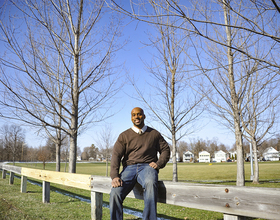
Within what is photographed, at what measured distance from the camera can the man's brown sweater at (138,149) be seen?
10.2 feet

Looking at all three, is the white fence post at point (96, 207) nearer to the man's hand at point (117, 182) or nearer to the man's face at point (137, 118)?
the man's hand at point (117, 182)

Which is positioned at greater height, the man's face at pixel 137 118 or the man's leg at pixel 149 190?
the man's face at pixel 137 118

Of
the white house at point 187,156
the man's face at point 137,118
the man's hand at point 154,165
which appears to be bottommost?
the white house at point 187,156

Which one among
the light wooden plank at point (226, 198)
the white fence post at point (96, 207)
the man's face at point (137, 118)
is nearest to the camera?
the light wooden plank at point (226, 198)

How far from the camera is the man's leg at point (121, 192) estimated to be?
288 cm

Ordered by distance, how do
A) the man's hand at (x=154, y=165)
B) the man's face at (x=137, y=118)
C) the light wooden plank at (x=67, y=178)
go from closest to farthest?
the man's hand at (x=154, y=165)
the man's face at (x=137, y=118)
the light wooden plank at (x=67, y=178)

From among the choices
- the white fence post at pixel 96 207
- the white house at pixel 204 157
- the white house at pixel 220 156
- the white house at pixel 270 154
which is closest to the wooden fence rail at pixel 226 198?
the white fence post at pixel 96 207

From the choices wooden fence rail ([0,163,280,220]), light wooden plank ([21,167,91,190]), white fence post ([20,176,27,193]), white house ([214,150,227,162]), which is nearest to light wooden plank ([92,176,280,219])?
wooden fence rail ([0,163,280,220])

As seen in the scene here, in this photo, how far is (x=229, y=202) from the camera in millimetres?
2316

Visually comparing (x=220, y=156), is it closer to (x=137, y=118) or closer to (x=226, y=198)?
(x=137, y=118)

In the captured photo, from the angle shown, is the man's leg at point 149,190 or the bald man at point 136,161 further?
the bald man at point 136,161

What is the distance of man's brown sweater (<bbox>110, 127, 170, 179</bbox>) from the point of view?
10.2 feet

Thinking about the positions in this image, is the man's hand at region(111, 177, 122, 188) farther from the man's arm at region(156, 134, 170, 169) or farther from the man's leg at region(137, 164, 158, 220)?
the man's arm at region(156, 134, 170, 169)

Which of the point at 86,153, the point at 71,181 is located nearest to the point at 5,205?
the point at 71,181
